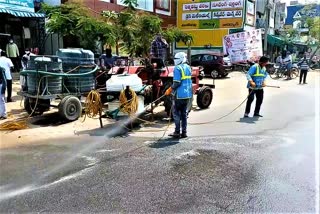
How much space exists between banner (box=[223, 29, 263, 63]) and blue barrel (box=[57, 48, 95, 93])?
1798 centimetres

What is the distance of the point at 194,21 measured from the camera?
103 feet

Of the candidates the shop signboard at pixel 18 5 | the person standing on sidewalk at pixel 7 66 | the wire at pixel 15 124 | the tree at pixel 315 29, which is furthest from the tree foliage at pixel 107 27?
the tree at pixel 315 29

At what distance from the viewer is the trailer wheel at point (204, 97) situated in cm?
1111

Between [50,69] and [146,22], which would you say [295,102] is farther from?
[50,69]

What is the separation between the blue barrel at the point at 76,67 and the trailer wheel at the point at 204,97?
325 centimetres

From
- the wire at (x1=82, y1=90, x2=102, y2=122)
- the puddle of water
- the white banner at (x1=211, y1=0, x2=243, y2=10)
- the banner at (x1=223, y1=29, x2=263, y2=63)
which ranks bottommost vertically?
the puddle of water

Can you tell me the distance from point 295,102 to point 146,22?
650cm

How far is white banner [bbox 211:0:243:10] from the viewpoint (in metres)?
29.1

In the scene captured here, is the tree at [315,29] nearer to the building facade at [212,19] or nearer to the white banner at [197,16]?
the building facade at [212,19]

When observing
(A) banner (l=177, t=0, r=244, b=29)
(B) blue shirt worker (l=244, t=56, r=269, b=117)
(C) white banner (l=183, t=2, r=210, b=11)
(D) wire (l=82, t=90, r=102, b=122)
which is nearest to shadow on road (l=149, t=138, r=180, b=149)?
(D) wire (l=82, t=90, r=102, b=122)

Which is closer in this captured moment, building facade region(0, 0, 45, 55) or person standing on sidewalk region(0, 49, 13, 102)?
person standing on sidewalk region(0, 49, 13, 102)

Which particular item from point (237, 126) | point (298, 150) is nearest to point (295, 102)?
point (237, 126)

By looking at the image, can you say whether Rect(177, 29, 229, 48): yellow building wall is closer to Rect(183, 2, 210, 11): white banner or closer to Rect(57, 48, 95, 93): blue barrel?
Rect(183, 2, 210, 11): white banner

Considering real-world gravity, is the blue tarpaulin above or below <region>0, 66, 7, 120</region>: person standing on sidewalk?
above
